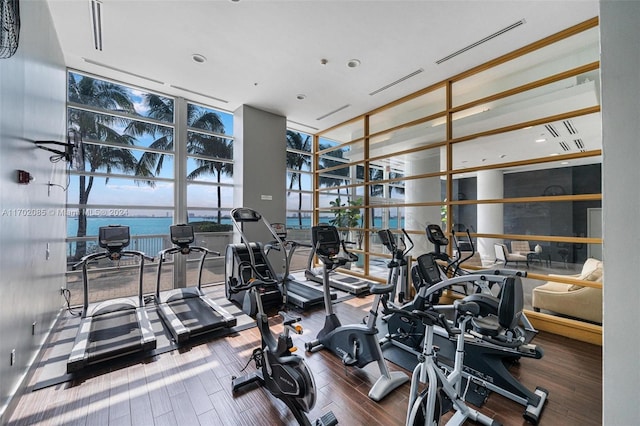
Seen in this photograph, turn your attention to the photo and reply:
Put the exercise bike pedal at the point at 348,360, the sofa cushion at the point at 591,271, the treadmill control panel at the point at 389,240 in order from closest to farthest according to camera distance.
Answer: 1. the exercise bike pedal at the point at 348,360
2. the sofa cushion at the point at 591,271
3. the treadmill control panel at the point at 389,240

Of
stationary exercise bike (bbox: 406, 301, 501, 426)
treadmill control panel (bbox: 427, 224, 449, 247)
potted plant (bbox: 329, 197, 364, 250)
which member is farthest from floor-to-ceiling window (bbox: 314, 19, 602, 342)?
stationary exercise bike (bbox: 406, 301, 501, 426)

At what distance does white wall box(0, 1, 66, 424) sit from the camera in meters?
1.97

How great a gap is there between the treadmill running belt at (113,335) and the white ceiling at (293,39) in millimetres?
4023

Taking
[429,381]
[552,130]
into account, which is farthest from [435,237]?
[429,381]

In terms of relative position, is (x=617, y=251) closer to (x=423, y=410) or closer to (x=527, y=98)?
(x=423, y=410)

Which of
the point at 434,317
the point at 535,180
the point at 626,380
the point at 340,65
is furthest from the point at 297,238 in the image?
the point at 626,380

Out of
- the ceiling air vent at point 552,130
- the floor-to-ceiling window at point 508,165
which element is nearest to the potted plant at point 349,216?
the floor-to-ceiling window at point 508,165

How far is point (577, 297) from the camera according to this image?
360cm

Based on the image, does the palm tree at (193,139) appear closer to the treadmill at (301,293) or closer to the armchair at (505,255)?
the treadmill at (301,293)

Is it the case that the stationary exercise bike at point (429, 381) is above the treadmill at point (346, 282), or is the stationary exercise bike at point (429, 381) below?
above

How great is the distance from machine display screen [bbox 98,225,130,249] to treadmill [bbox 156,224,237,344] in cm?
67

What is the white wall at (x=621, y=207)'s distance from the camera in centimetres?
103

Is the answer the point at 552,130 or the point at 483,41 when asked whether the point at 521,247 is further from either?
the point at 483,41

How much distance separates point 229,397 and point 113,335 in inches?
76.3
